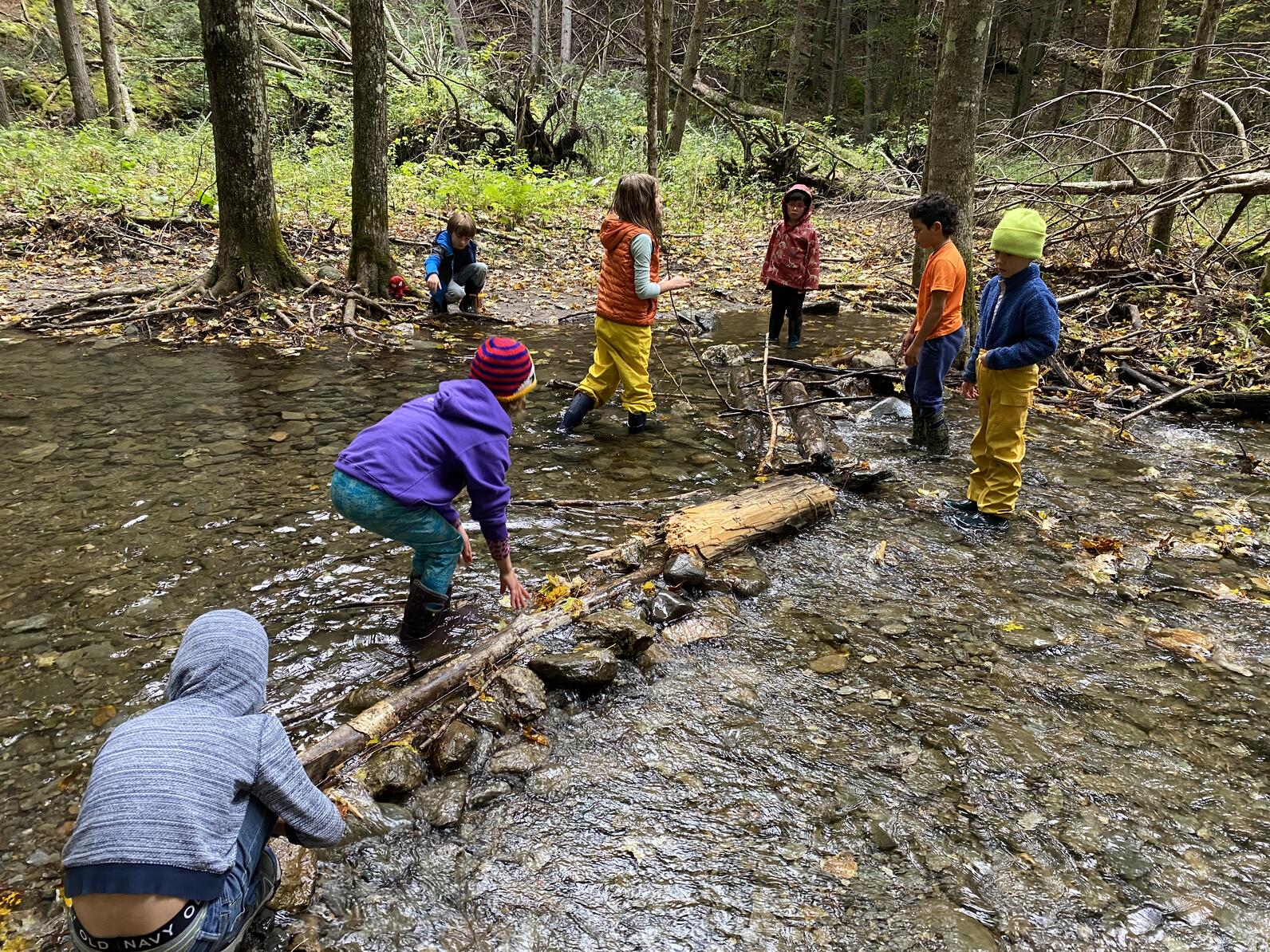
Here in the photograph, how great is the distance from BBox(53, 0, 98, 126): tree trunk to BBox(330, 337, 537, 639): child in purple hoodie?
19.6 m

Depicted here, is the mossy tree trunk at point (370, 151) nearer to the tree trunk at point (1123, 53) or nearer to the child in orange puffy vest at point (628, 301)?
the child in orange puffy vest at point (628, 301)

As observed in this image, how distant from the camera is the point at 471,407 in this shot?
3.18 meters

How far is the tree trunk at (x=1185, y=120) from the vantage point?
10.1m

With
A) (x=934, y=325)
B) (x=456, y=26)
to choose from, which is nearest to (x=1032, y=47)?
(x=456, y=26)

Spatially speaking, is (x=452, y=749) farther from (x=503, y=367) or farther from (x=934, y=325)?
(x=934, y=325)

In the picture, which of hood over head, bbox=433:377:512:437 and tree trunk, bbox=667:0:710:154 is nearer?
hood over head, bbox=433:377:512:437

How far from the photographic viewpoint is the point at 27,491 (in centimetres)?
486

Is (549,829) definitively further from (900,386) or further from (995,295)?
(900,386)

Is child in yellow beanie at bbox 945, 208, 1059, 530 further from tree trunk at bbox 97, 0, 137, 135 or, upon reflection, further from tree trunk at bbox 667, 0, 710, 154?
tree trunk at bbox 97, 0, 137, 135

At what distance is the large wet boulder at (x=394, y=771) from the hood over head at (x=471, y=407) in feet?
4.36

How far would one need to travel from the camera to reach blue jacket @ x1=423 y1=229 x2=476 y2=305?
9406 mm

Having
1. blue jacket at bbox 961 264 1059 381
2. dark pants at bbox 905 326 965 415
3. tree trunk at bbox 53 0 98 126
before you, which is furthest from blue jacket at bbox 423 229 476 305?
tree trunk at bbox 53 0 98 126

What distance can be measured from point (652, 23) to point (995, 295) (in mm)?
8890

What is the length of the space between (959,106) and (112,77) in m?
19.1
